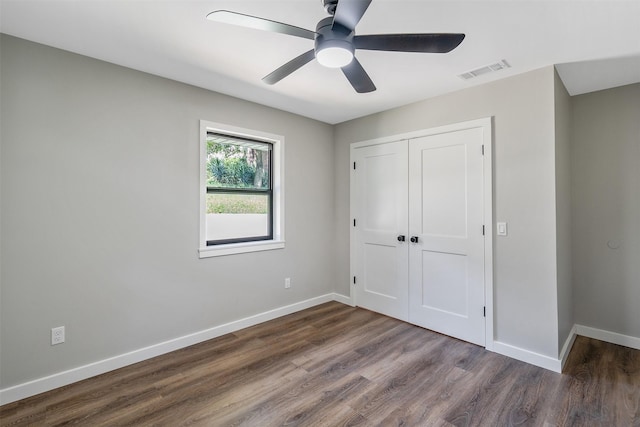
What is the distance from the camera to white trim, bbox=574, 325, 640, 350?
9.09ft

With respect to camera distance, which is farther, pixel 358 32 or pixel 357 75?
pixel 358 32

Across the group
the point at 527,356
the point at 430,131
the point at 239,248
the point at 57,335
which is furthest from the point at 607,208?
the point at 57,335

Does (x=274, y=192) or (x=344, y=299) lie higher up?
(x=274, y=192)

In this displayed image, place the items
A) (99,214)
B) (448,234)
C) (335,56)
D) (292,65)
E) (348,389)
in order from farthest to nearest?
(448,234)
(99,214)
(348,389)
(292,65)
(335,56)

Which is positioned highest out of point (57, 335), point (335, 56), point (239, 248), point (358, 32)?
point (358, 32)

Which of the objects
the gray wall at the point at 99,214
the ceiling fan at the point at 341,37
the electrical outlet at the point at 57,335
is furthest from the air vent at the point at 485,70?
the electrical outlet at the point at 57,335

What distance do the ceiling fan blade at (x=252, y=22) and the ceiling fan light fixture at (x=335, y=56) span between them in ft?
0.36

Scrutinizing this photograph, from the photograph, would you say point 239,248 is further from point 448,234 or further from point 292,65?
point 448,234

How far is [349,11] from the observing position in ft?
4.29

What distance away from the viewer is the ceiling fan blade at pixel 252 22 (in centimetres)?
139

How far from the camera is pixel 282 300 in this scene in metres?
3.63

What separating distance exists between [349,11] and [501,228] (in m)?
2.29

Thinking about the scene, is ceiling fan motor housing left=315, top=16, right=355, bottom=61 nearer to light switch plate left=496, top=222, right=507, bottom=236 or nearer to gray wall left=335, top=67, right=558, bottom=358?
gray wall left=335, top=67, right=558, bottom=358

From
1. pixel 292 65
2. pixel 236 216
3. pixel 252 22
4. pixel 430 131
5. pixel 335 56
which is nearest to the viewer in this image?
pixel 252 22
